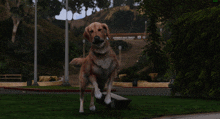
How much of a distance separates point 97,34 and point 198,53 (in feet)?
23.7

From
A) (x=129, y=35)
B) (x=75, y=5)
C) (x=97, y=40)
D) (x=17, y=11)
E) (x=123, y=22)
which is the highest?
(x=75, y=5)

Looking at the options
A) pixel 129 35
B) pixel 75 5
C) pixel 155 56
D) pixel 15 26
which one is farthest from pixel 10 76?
pixel 75 5

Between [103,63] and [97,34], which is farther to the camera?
[103,63]

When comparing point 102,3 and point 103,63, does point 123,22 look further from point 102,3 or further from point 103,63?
point 103,63

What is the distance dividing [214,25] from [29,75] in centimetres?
2680

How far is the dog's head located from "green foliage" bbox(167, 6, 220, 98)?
6.63 m

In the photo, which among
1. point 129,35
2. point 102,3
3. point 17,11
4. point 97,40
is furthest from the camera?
point 102,3

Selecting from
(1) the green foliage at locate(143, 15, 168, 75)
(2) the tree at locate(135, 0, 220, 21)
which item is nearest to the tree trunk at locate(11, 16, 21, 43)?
(1) the green foliage at locate(143, 15, 168, 75)

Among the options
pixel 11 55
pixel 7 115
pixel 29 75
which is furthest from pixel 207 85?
pixel 11 55

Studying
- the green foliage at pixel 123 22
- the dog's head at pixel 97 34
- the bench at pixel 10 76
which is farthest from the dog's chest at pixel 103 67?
the green foliage at pixel 123 22

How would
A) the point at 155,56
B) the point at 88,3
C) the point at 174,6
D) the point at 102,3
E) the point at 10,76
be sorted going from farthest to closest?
the point at 102,3, the point at 88,3, the point at 155,56, the point at 10,76, the point at 174,6

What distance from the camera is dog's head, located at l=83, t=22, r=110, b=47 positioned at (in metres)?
6.80

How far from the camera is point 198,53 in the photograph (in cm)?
1269

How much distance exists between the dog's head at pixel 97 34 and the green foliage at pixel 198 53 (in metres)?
6.63
